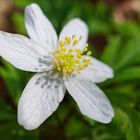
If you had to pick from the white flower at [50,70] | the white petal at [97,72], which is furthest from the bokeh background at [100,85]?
the white flower at [50,70]

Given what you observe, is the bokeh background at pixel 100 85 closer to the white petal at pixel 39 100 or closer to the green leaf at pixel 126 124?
the green leaf at pixel 126 124

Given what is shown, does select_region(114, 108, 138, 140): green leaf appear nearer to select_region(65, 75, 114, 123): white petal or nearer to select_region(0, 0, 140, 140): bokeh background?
select_region(0, 0, 140, 140): bokeh background

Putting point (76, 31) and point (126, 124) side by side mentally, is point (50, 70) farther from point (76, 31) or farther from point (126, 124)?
point (126, 124)

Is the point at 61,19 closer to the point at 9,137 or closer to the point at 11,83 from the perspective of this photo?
the point at 11,83

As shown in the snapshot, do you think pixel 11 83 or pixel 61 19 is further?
pixel 61 19

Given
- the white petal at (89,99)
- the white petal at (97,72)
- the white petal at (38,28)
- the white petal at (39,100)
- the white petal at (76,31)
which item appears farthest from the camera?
the white petal at (76,31)

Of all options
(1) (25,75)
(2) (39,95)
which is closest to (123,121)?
(2) (39,95)

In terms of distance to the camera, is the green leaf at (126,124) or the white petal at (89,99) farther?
the green leaf at (126,124)

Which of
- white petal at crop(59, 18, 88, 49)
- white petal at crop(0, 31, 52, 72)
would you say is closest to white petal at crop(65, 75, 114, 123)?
white petal at crop(0, 31, 52, 72)
